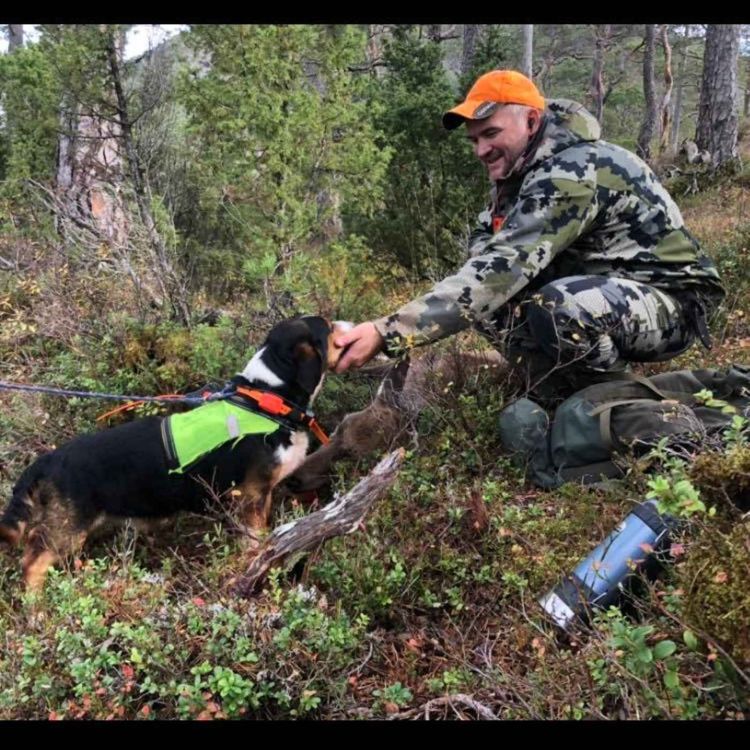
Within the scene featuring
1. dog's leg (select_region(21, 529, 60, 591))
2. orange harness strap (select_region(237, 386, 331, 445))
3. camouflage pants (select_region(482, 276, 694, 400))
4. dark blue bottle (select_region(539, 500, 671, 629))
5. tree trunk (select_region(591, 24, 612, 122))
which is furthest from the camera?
tree trunk (select_region(591, 24, 612, 122))

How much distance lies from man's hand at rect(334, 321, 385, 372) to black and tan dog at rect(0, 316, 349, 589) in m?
0.14

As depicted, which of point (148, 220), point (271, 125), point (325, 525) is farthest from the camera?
point (148, 220)

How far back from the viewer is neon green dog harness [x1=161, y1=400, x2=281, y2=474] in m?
3.68

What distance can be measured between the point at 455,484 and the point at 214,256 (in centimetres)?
526

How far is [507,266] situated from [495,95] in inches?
40.6

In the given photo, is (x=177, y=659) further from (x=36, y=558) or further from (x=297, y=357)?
(x=297, y=357)

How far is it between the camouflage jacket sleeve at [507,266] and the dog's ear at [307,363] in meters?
0.49

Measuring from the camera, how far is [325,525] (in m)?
2.89

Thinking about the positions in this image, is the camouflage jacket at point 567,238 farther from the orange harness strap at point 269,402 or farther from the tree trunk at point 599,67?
the tree trunk at point 599,67

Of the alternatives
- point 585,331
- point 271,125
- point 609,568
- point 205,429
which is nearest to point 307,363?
point 205,429

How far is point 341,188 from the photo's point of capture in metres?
5.85

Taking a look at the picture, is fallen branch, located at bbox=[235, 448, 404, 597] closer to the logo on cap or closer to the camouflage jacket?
the camouflage jacket

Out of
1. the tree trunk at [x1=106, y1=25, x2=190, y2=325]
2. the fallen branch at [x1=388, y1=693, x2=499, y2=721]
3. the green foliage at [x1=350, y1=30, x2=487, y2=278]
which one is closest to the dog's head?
the tree trunk at [x1=106, y1=25, x2=190, y2=325]
